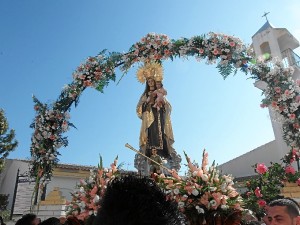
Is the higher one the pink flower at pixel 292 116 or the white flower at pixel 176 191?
the pink flower at pixel 292 116

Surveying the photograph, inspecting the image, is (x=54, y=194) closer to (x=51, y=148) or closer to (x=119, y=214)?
(x=51, y=148)

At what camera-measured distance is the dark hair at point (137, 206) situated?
857 mm

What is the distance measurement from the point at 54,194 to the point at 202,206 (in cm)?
608

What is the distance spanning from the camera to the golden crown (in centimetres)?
998

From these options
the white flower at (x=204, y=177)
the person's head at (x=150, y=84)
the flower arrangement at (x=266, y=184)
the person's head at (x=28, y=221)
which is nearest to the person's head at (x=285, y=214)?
the white flower at (x=204, y=177)

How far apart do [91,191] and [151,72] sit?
6.38 meters

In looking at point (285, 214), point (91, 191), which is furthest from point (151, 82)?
point (285, 214)

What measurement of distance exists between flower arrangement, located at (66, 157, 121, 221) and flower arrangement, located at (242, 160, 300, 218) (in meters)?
3.02

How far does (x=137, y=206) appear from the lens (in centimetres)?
88

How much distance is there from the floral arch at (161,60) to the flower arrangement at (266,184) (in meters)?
0.46

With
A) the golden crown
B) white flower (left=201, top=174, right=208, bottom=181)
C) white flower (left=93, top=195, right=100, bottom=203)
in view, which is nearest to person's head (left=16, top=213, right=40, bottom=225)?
white flower (left=93, top=195, right=100, bottom=203)

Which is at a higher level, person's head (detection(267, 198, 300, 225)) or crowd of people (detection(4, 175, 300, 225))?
person's head (detection(267, 198, 300, 225))

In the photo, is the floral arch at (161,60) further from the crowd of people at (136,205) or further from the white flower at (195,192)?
the crowd of people at (136,205)

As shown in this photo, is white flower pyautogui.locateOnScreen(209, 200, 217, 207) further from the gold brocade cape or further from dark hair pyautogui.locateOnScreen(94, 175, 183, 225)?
the gold brocade cape
